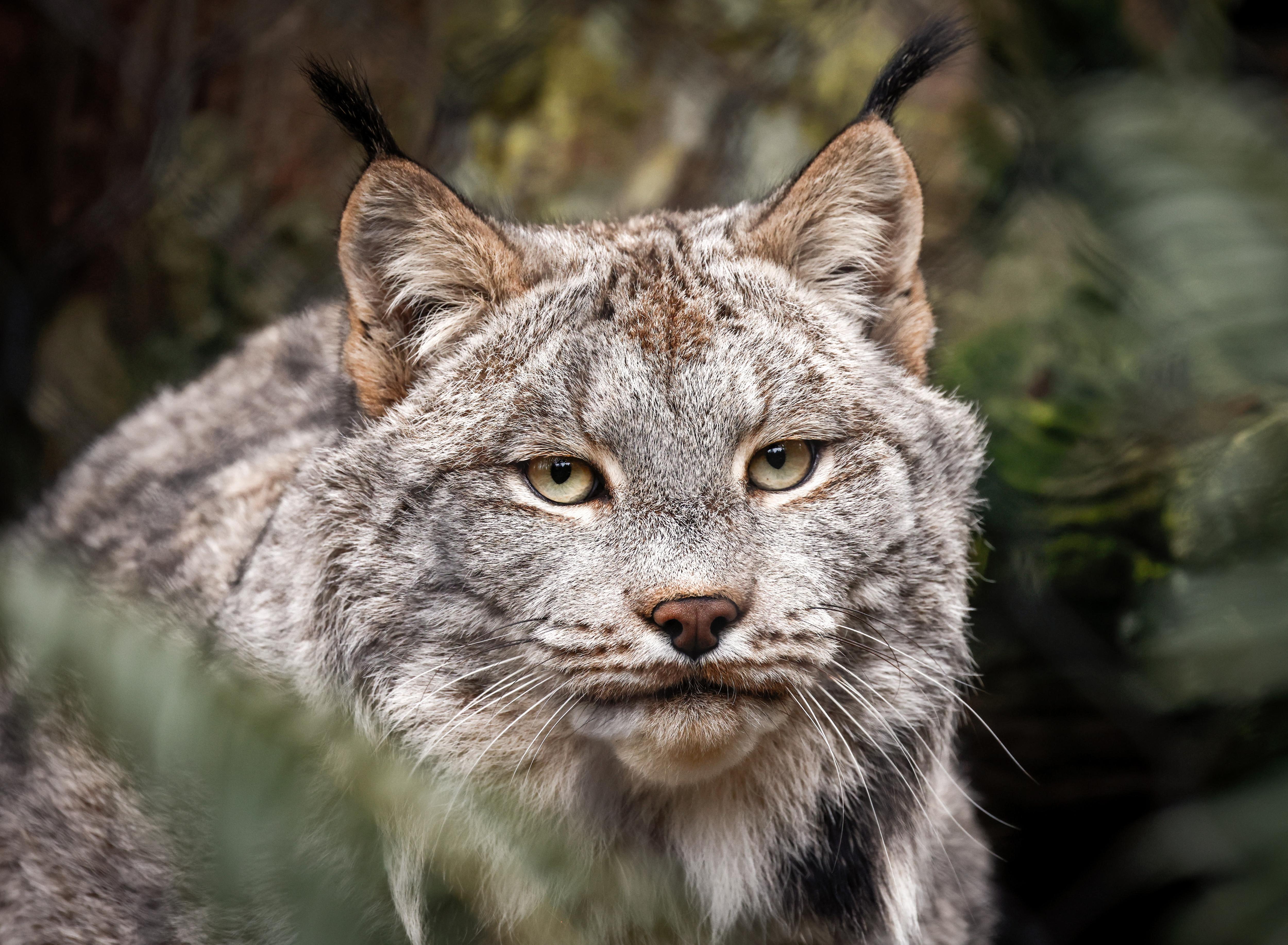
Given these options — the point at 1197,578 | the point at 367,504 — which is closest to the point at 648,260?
the point at 367,504

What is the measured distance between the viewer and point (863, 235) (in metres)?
2.45

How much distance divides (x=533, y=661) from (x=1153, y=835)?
1.85 metres

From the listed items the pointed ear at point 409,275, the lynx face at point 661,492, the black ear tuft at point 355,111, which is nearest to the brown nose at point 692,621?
the lynx face at point 661,492

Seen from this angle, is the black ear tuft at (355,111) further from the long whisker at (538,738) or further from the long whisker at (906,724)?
the long whisker at (906,724)

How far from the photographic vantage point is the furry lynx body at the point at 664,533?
2000 mm

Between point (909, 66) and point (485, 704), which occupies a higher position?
point (909, 66)

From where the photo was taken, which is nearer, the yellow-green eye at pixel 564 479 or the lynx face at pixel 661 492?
the lynx face at pixel 661 492

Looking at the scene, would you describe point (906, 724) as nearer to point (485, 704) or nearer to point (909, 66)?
point (485, 704)

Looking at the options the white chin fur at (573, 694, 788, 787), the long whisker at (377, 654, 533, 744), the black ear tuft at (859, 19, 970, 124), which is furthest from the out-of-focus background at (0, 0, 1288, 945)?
the long whisker at (377, 654, 533, 744)

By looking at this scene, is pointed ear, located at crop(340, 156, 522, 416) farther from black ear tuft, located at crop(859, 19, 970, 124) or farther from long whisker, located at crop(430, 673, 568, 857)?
black ear tuft, located at crop(859, 19, 970, 124)

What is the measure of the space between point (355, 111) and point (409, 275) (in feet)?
1.09

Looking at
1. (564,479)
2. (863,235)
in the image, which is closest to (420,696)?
(564,479)

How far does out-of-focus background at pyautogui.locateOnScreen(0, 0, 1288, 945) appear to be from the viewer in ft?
6.37

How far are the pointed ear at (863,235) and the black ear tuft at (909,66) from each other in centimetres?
5
